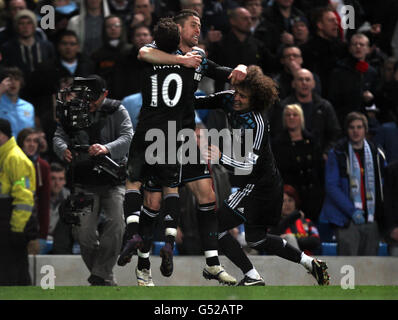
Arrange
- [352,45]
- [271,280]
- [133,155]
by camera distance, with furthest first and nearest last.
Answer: [352,45]
[271,280]
[133,155]

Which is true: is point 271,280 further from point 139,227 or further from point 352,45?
point 352,45

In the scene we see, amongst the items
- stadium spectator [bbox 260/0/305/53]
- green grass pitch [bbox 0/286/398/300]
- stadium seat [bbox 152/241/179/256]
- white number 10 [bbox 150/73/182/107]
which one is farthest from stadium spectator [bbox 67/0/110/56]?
green grass pitch [bbox 0/286/398/300]

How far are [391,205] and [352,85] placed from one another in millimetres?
2158

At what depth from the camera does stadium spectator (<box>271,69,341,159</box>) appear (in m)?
12.9

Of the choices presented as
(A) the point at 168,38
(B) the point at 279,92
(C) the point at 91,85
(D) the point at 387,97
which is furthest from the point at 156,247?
(D) the point at 387,97

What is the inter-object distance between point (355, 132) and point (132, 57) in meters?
3.20

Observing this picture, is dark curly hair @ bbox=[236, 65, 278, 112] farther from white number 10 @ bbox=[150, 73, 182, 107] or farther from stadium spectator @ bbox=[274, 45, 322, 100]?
stadium spectator @ bbox=[274, 45, 322, 100]

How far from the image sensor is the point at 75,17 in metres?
14.1

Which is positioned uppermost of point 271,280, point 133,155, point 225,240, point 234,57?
point 234,57

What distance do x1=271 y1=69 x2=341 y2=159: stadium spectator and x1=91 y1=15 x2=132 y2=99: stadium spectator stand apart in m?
2.04

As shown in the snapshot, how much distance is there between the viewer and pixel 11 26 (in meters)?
13.8

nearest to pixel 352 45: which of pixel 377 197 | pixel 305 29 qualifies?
pixel 305 29

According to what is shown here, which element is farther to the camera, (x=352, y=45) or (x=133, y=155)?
(x=352, y=45)
